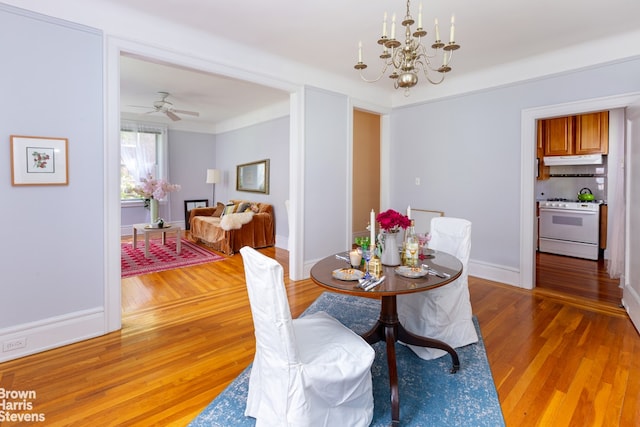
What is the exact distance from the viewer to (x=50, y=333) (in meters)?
2.49

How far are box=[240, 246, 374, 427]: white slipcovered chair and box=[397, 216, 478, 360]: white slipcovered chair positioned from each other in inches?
37.8

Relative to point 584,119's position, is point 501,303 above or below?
below

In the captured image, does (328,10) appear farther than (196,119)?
No

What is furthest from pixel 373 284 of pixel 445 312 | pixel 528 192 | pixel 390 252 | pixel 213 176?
pixel 213 176

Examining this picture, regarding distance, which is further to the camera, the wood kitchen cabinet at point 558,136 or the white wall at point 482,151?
the wood kitchen cabinet at point 558,136

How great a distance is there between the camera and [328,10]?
9.12 ft

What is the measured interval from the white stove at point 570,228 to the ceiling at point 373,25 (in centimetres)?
274

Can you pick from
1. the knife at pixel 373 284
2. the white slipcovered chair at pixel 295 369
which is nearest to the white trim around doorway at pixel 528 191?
the knife at pixel 373 284

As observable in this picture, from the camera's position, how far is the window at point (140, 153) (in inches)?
290

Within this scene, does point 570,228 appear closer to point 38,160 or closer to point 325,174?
point 325,174

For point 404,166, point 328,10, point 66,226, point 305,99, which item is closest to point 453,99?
point 404,166

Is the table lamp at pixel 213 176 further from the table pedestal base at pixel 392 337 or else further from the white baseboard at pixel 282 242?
the table pedestal base at pixel 392 337

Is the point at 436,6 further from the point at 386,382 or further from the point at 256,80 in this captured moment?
the point at 386,382

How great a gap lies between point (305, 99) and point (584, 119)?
4.48 m
